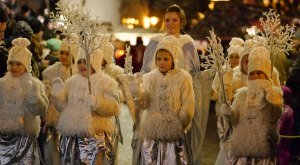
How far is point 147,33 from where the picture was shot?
93.8 feet

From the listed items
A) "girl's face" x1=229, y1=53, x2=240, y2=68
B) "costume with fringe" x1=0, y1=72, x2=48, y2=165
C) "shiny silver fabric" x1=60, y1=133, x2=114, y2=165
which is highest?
"girl's face" x1=229, y1=53, x2=240, y2=68

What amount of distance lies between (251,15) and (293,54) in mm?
7818

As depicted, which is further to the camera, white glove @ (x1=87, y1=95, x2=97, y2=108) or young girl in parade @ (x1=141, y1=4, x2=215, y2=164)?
young girl in parade @ (x1=141, y1=4, x2=215, y2=164)

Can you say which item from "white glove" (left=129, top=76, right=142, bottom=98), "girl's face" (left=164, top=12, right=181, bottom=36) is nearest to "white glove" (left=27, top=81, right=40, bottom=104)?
"white glove" (left=129, top=76, right=142, bottom=98)

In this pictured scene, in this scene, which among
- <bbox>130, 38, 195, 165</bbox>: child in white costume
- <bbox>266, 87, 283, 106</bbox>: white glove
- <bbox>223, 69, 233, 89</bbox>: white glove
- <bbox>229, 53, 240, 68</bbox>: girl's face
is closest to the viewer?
<bbox>266, 87, 283, 106</bbox>: white glove

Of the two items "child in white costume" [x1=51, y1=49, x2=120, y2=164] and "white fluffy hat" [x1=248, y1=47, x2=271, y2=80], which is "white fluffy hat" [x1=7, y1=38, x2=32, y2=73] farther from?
"white fluffy hat" [x1=248, y1=47, x2=271, y2=80]

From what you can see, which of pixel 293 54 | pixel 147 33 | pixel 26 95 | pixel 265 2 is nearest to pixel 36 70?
pixel 26 95

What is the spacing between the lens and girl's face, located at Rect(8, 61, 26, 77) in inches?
363

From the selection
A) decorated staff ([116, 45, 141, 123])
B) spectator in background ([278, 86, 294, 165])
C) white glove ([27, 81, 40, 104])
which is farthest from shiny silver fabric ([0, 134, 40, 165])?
spectator in background ([278, 86, 294, 165])

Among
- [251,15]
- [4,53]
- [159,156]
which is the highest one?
[251,15]

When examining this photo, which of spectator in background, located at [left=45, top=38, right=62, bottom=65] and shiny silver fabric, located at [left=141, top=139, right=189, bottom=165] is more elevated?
spectator in background, located at [left=45, top=38, right=62, bottom=65]

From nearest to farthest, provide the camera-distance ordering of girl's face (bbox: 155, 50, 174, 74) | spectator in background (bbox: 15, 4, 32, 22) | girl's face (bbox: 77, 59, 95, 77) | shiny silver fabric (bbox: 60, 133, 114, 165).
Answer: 1. girl's face (bbox: 155, 50, 174, 74)
2. shiny silver fabric (bbox: 60, 133, 114, 165)
3. girl's face (bbox: 77, 59, 95, 77)
4. spectator in background (bbox: 15, 4, 32, 22)

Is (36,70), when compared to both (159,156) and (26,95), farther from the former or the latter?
(159,156)

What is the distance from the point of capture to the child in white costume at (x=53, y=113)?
33.0 ft
